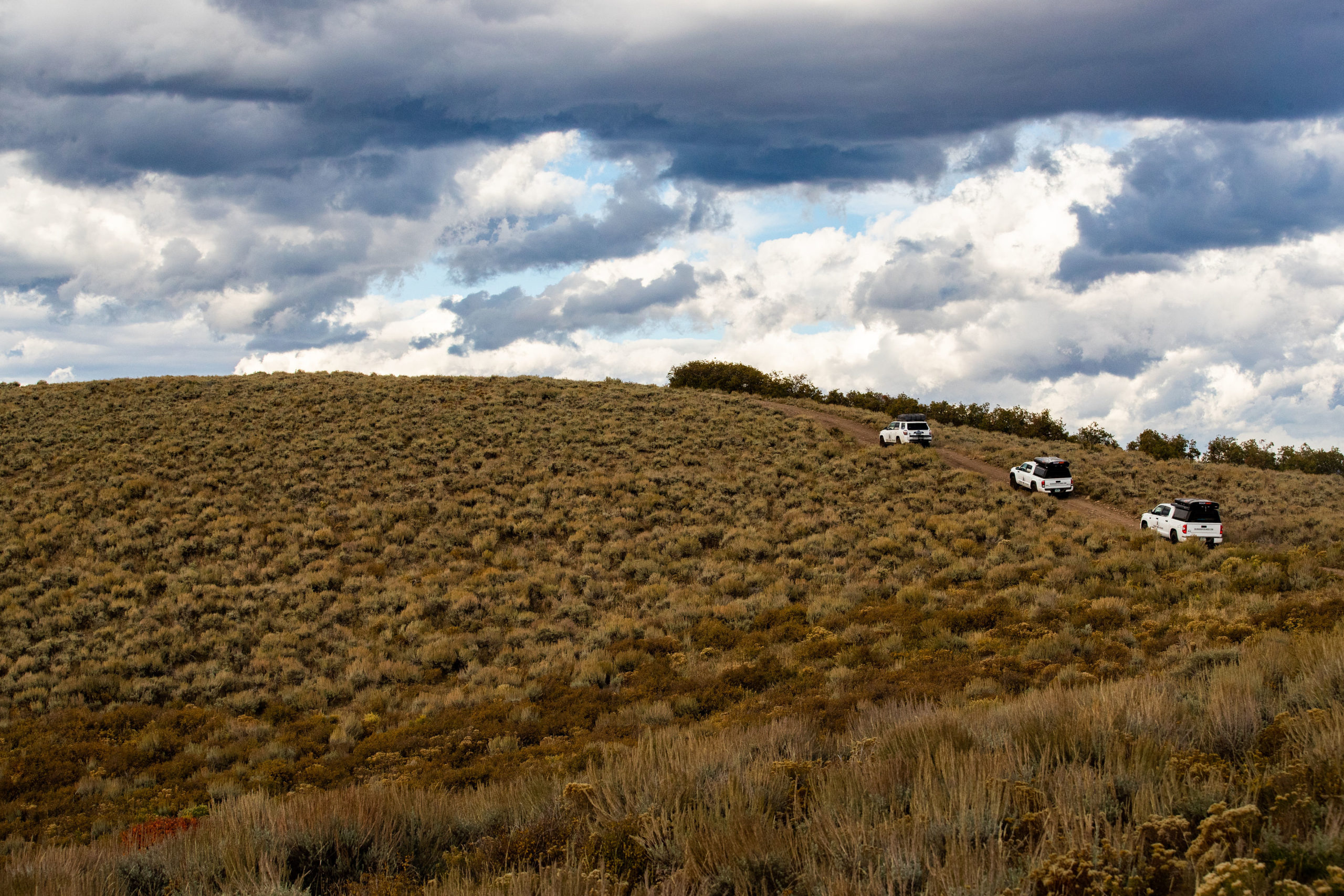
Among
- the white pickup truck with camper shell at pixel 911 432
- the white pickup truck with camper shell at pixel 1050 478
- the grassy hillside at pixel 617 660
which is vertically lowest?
the grassy hillside at pixel 617 660

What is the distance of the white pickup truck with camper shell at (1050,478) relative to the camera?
29562 mm

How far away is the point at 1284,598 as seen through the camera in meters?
15.2

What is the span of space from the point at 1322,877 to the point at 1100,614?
13.5 metres

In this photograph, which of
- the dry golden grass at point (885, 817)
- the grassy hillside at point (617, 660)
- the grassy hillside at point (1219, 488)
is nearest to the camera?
the dry golden grass at point (885, 817)

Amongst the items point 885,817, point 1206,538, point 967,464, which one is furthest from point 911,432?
→ point 885,817

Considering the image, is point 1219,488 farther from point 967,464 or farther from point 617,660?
point 617,660

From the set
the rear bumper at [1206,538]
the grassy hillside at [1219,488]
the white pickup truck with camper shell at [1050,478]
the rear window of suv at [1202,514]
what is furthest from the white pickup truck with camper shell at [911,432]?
the rear bumper at [1206,538]

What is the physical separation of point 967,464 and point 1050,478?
6.75 metres

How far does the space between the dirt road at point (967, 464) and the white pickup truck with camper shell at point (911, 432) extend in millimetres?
1003

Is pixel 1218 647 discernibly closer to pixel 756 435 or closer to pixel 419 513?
pixel 419 513

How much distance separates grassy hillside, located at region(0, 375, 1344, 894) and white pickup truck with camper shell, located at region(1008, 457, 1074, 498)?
6.17 ft

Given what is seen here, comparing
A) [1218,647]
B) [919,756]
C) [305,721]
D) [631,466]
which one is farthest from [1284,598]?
[631,466]

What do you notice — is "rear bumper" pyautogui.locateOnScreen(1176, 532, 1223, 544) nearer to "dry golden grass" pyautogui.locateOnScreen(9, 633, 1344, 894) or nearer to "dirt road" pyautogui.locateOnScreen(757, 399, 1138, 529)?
"dirt road" pyautogui.locateOnScreen(757, 399, 1138, 529)

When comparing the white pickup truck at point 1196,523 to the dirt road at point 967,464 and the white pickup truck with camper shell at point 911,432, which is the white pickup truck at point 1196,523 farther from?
the white pickup truck with camper shell at point 911,432
